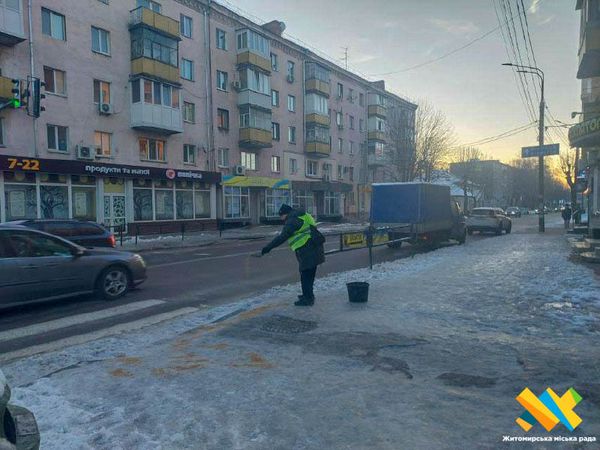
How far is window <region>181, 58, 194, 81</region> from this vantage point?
2912cm

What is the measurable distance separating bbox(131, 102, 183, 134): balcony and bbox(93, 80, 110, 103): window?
1473 mm

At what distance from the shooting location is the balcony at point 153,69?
25.3 meters

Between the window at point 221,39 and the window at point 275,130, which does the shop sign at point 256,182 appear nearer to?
the window at point 275,130

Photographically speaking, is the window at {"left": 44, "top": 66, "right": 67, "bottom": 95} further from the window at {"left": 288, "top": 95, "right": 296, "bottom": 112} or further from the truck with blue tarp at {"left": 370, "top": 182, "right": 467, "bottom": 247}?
the window at {"left": 288, "top": 95, "right": 296, "bottom": 112}

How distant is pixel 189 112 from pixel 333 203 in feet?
64.0

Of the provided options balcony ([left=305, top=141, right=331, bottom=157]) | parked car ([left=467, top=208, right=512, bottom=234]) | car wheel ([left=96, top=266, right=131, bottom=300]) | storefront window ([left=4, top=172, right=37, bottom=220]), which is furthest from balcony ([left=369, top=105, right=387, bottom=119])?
car wheel ([left=96, top=266, right=131, bottom=300])

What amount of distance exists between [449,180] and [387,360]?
242 ft

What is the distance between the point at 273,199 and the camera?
3691 centimetres

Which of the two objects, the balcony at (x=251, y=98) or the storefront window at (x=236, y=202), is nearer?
the storefront window at (x=236, y=202)

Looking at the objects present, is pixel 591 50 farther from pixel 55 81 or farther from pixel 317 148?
pixel 317 148

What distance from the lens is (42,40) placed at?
21.6 meters

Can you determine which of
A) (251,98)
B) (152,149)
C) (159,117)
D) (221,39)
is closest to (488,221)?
(251,98)

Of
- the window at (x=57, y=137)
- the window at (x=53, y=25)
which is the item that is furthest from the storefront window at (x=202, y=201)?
the window at (x=53, y=25)

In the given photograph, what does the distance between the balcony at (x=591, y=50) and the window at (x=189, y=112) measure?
22.1 m
